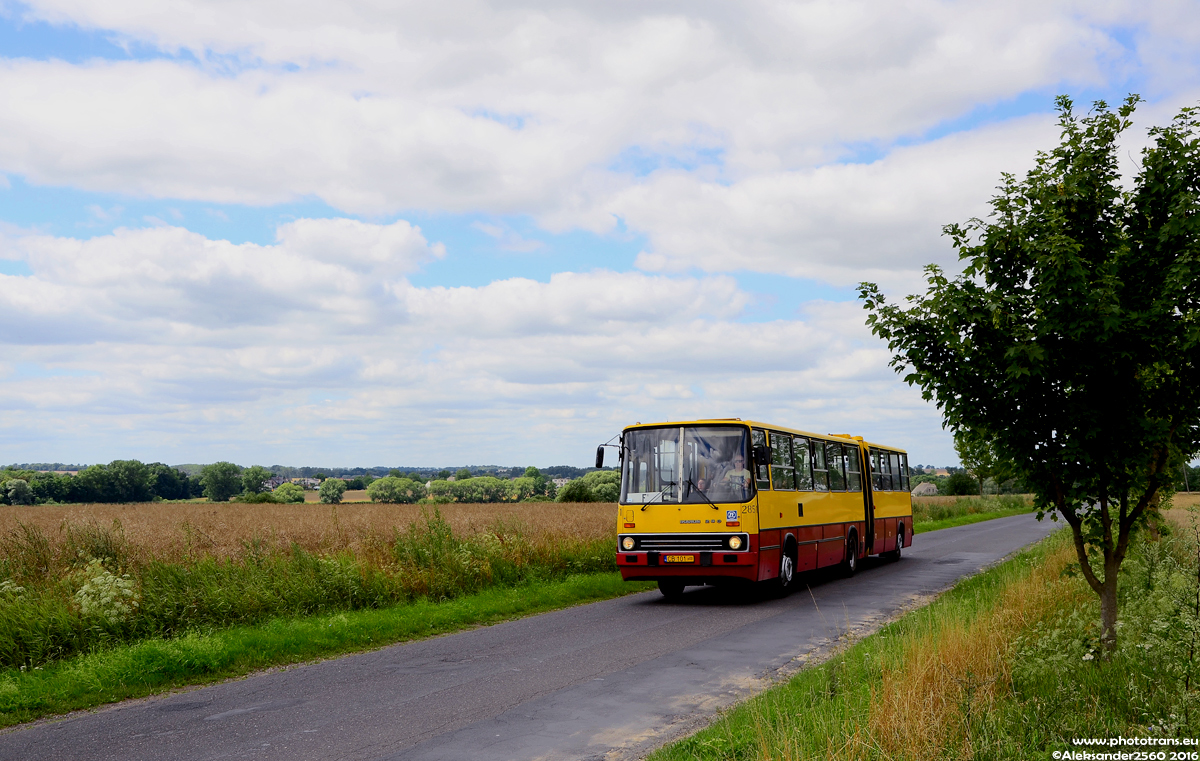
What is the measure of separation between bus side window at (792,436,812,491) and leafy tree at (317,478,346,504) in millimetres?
55337

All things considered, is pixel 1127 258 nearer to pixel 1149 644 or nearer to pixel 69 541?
pixel 1149 644

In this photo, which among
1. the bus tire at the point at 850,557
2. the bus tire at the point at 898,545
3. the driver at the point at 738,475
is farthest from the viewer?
the bus tire at the point at 898,545

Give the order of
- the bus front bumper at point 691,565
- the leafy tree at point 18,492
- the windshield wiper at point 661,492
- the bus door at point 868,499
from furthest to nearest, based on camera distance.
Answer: the leafy tree at point 18,492 < the bus door at point 868,499 < the windshield wiper at point 661,492 < the bus front bumper at point 691,565

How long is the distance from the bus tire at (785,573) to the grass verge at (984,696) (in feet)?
22.4

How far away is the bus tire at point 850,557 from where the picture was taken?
1975 centimetres

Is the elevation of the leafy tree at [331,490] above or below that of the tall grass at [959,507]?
above

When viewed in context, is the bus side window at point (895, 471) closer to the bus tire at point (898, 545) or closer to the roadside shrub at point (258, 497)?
the bus tire at point (898, 545)

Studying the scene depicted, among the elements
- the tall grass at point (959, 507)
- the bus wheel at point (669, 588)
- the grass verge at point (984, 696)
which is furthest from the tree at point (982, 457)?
the tall grass at point (959, 507)

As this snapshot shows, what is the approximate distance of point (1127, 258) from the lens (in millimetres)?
7176

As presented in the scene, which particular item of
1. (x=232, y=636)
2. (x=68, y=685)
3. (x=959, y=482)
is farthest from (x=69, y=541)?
(x=959, y=482)

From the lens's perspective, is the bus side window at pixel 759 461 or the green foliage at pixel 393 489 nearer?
the bus side window at pixel 759 461

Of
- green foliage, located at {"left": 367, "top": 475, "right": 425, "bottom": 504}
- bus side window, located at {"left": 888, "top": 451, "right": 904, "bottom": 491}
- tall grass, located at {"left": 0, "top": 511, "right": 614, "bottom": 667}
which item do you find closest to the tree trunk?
tall grass, located at {"left": 0, "top": 511, "right": 614, "bottom": 667}

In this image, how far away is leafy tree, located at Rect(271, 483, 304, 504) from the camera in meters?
63.0

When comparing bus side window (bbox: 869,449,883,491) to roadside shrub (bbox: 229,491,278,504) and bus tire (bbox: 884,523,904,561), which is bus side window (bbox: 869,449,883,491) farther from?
roadside shrub (bbox: 229,491,278,504)
